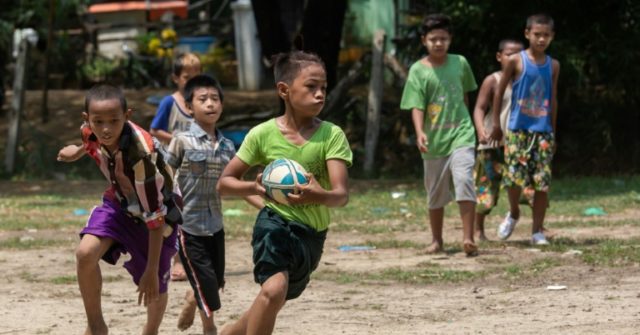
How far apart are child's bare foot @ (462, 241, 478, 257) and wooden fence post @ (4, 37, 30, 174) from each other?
34.3 ft

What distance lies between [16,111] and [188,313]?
12.5m

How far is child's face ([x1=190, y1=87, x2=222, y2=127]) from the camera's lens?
7.20 meters

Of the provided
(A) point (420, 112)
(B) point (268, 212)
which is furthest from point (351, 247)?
(B) point (268, 212)

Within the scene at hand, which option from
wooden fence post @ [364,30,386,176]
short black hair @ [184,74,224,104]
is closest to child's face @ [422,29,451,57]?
short black hair @ [184,74,224,104]

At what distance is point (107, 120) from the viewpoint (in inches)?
230

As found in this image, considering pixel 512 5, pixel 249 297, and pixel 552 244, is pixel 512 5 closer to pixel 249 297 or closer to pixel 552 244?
pixel 552 244

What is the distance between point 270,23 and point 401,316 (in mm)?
12234

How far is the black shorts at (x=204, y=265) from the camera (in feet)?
21.8

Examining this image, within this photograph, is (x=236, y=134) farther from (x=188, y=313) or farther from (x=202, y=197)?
(x=188, y=313)

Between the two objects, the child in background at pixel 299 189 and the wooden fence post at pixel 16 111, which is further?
the wooden fence post at pixel 16 111

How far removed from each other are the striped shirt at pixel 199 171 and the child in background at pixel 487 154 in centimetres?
358

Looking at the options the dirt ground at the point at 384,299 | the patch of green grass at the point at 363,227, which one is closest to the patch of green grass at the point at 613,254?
the dirt ground at the point at 384,299

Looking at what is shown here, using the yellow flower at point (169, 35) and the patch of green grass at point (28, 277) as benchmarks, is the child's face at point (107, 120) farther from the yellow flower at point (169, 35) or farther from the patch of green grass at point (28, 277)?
the yellow flower at point (169, 35)

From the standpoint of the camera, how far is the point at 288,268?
18.2 feet
